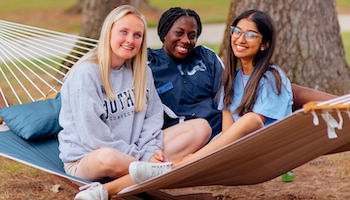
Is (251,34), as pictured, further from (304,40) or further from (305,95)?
(304,40)

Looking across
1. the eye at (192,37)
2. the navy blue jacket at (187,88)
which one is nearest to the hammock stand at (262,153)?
the navy blue jacket at (187,88)

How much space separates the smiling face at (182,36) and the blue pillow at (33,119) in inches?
28.3

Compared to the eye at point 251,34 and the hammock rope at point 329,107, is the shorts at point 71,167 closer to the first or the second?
the eye at point 251,34

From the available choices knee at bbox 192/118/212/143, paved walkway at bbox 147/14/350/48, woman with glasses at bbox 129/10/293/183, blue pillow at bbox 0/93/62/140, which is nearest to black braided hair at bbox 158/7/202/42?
woman with glasses at bbox 129/10/293/183

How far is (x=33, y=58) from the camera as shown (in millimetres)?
3045

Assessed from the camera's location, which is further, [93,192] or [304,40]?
[304,40]

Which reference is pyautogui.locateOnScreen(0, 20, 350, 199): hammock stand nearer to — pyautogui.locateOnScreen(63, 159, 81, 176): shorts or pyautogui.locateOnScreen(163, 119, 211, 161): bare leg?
pyautogui.locateOnScreen(63, 159, 81, 176): shorts

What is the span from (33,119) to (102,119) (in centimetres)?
49

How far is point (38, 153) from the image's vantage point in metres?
2.32

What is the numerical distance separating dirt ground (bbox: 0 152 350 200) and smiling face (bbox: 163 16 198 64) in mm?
763

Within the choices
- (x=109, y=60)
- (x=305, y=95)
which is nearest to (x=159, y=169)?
(x=109, y=60)

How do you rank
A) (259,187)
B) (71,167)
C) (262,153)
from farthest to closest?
(259,187) → (71,167) → (262,153)

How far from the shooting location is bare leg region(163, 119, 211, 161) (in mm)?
2285

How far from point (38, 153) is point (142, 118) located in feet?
1.79
